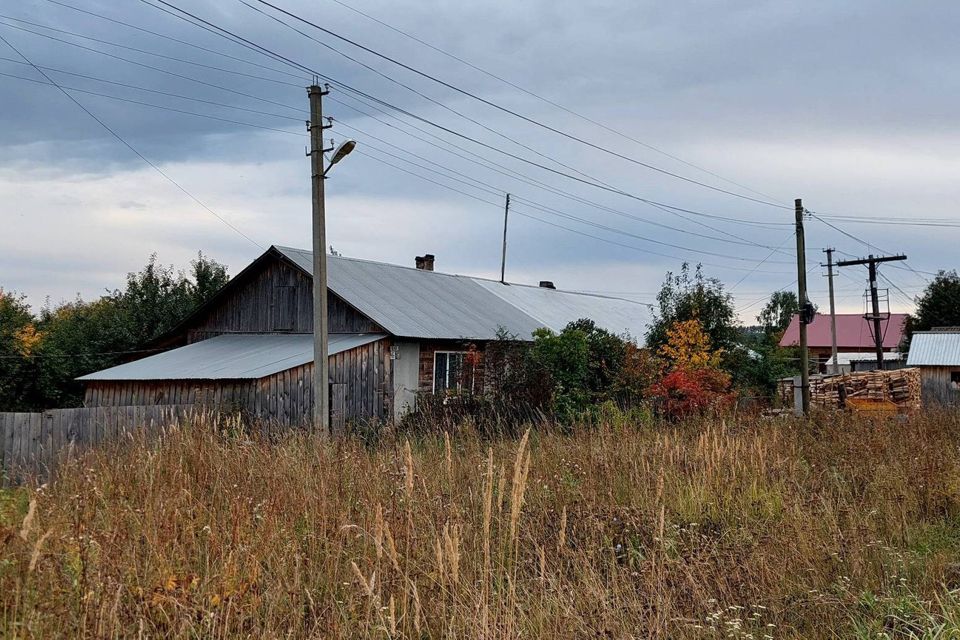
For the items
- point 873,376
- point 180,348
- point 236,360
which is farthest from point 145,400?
point 873,376

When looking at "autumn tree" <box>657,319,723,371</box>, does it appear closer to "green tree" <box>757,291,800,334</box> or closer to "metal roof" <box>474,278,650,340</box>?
"metal roof" <box>474,278,650,340</box>

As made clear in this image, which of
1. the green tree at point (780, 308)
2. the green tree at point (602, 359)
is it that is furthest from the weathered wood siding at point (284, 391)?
the green tree at point (780, 308)

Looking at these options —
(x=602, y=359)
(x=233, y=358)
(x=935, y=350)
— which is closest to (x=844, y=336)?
(x=935, y=350)

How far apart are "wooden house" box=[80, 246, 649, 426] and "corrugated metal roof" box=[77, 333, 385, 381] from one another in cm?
5

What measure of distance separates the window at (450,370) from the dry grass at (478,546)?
16969 millimetres

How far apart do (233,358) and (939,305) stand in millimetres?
45647

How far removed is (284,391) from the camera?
2164cm

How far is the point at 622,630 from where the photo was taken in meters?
4.18

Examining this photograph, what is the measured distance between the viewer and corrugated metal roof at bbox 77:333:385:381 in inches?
867

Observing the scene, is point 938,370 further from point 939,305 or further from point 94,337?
point 94,337

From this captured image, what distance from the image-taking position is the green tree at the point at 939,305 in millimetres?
53094

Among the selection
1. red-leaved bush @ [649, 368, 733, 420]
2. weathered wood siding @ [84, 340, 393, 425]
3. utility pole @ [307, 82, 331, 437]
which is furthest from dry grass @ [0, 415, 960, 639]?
red-leaved bush @ [649, 368, 733, 420]

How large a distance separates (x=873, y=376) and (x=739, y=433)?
21.0 m

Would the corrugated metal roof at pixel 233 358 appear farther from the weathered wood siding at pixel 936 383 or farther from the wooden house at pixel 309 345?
the weathered wood siding at pixel 936 383
